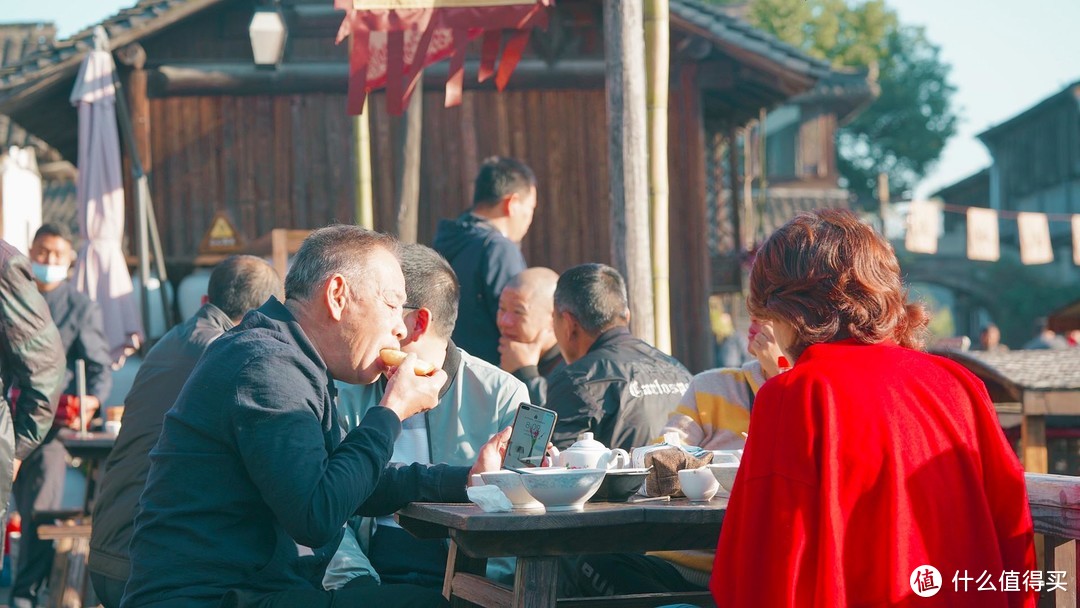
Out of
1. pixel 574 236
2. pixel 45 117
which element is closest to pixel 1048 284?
pixel 574 236

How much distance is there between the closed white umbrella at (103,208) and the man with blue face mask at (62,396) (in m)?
1.63

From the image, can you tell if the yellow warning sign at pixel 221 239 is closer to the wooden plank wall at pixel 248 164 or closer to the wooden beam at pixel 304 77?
the wooden plank wall at pixel 248 164

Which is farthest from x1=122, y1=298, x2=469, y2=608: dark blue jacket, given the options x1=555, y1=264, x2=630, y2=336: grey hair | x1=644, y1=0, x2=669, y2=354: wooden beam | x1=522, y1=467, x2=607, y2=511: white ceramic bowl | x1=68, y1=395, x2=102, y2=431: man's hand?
x1=68, y1=395, x2=102, y2=431: man's hand

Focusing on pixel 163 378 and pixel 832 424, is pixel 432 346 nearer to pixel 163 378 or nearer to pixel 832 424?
pixel 163 378

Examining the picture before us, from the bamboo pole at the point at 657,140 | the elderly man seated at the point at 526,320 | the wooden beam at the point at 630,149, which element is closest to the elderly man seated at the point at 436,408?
the elderly man seated at the point at 526,320

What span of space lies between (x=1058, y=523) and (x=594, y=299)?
2.49 meters

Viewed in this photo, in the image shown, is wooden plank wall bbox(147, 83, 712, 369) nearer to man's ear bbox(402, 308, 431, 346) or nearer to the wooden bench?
the wooden bench

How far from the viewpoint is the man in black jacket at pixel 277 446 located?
2.78 m

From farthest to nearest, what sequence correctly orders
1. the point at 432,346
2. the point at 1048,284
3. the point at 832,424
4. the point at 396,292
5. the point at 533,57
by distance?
the point at 1048,284, the point at 533,57, the point at 432,346, the point at 396,292, the point at 832,424

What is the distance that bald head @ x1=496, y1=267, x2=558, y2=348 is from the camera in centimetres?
575

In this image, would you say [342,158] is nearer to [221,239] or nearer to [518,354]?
[221,239]

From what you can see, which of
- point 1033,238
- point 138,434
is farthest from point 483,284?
point 1033,238

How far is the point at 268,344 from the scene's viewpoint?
9.52 ft

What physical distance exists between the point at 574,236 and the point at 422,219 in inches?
57.4
